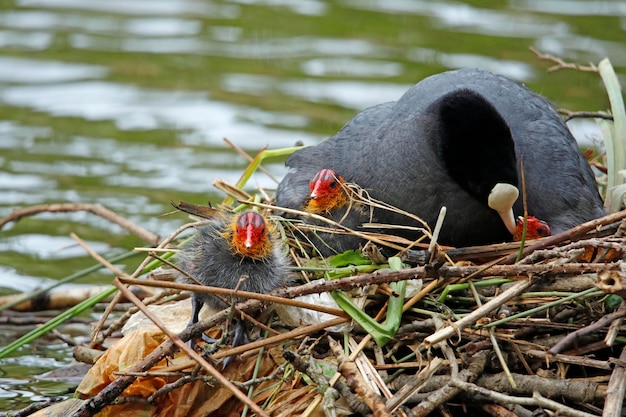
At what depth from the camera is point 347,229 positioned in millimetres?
3871

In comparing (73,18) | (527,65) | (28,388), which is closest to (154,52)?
(73,18)

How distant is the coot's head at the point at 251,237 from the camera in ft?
12.6

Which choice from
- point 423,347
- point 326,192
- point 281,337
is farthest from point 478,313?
point 326,192

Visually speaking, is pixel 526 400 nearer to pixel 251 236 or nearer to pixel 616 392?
pixel 616 392

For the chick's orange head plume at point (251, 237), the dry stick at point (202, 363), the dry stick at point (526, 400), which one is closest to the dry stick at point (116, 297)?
the chick's orange head plume at point (251, 237)

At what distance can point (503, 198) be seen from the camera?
12.9 feet

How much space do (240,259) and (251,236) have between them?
12 centimetres

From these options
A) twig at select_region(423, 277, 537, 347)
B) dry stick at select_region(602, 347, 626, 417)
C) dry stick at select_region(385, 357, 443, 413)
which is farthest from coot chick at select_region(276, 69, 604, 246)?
dry stick at select_region(602, 347, 626, 417)

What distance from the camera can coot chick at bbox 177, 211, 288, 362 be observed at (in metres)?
3.86

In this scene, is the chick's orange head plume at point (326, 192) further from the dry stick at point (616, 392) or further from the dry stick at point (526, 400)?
the dry stick at point (616, 392)

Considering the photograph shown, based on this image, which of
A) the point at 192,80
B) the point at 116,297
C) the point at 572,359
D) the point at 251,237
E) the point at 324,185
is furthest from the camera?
the point at 192,80

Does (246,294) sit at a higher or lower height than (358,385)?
higher

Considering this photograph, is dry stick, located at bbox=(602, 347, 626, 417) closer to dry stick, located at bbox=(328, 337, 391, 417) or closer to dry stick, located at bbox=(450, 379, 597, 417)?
dry stick, located at bbox=(450, 379, 597, 417)

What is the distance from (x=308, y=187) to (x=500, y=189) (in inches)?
32.2
